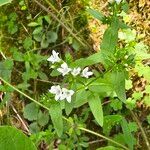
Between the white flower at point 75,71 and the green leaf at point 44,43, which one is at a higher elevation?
the green leaf at point 44,43

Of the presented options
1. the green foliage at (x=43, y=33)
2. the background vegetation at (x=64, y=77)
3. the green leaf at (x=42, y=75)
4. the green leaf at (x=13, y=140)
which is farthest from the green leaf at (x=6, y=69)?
the green leaf at (x=13, y=140)

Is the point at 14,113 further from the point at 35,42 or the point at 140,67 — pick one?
the point at 140,67

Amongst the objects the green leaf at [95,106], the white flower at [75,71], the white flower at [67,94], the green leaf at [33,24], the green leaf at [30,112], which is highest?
the green leaf at [33,24]

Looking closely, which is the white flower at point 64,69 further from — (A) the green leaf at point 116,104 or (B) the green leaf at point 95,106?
(A) the green leaf at point 116,104

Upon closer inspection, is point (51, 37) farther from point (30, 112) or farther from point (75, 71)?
point (75, 71)

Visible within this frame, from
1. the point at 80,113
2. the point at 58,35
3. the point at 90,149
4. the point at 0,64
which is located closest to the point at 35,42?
the point at 58,35

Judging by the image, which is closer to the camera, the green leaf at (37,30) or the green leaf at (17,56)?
the green leaf at (17,56)

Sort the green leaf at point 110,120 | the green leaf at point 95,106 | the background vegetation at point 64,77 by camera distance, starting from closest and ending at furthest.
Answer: the green leaf at point 95,106, the green leaf at point 110,120, the background vegetation at point 64,77
